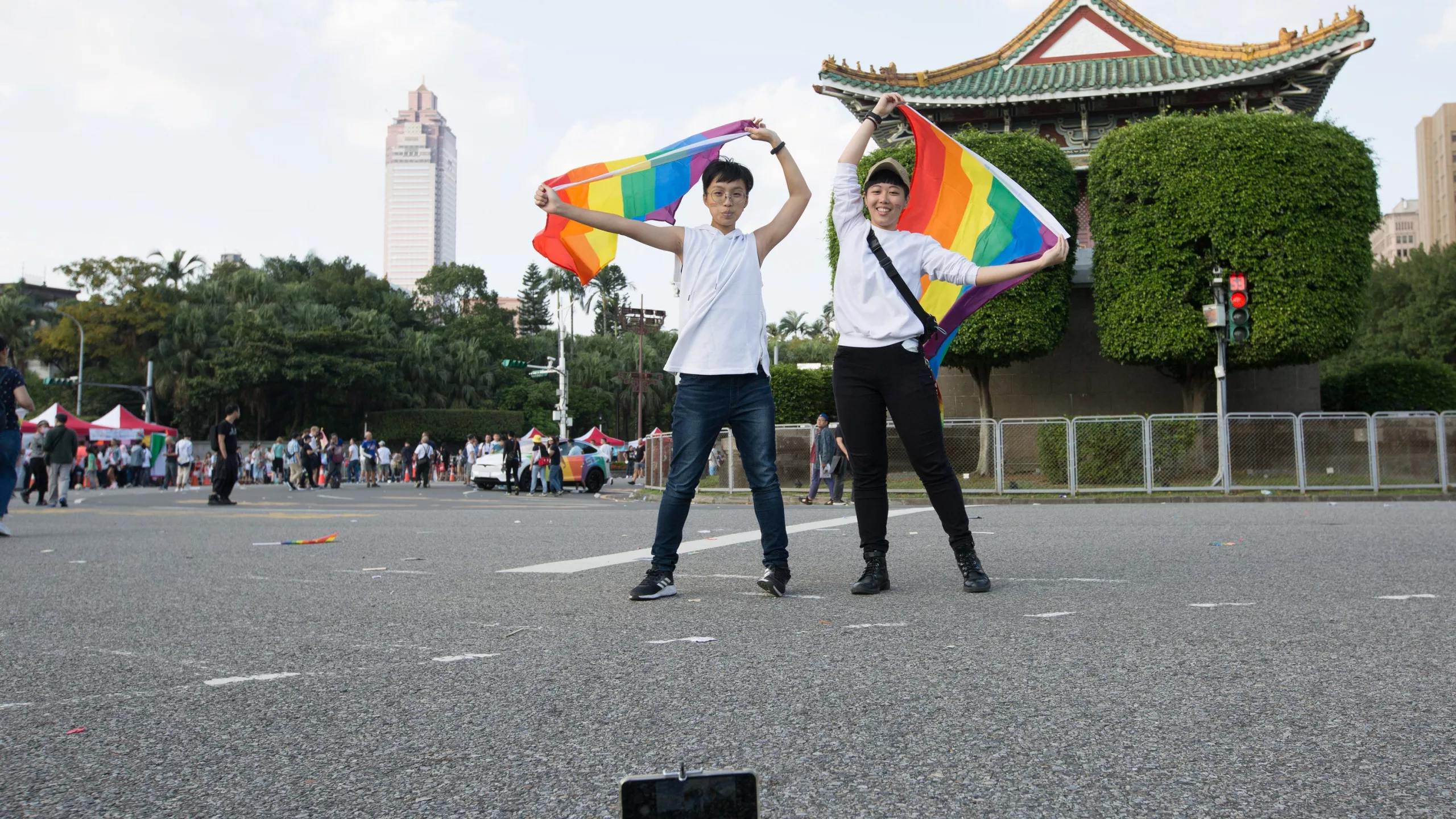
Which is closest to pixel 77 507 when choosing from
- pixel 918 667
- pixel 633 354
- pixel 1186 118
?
pixel 918 667

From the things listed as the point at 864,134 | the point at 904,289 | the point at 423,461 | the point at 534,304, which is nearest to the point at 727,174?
the point at 864,134

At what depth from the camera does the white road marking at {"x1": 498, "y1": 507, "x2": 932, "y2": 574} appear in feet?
19.0

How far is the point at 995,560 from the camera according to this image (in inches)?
241

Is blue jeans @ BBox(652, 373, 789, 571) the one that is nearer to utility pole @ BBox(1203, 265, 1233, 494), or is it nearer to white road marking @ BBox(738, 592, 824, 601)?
white road marking @ BBox(738, 592, 824, 601)

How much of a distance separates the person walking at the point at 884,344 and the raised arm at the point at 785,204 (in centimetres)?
18

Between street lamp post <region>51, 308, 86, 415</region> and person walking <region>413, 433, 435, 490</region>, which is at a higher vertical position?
street lamp post <region>51, 308, 86, 415</region>

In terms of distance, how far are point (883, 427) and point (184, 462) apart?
1216 inches

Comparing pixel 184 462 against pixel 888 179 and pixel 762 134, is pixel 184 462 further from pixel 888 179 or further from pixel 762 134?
pixel 888 179

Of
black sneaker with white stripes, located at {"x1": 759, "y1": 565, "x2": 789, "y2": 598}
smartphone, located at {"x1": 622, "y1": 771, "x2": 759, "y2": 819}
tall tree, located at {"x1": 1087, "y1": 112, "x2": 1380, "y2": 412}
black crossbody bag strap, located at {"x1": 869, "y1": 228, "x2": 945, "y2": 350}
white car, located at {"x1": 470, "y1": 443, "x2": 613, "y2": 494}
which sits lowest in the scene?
black sneaker with white stripes, located at {"x1": 759, "y1": 565, "x2": 789, "y2": 598}

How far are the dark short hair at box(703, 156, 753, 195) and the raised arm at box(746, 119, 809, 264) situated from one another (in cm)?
20

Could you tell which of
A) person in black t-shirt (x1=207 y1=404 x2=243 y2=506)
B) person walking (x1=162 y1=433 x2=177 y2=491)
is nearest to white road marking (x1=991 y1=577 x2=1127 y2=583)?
person in black t-shirt (x1=207 y1=404 x2=243 y2=506)

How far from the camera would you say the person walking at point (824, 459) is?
58.0 ft

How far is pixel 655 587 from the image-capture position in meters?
4.56

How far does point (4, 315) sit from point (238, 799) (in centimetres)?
6740
